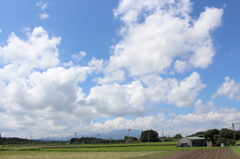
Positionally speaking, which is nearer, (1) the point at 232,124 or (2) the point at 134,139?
(1) the point at 232,124

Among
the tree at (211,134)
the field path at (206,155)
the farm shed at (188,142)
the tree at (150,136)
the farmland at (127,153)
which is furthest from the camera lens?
the tree at (150,136)

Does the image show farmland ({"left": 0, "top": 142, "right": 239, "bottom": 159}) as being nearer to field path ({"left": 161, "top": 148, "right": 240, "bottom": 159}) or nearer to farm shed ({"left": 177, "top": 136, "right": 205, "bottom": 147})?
field path ({"left": 161, "top": 148, "right": 240, "bottom": 159})

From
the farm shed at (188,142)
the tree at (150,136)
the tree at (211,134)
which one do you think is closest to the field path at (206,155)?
the farm shed at (188,142)

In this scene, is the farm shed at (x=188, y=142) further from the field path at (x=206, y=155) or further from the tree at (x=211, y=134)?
the field path at (x=206, y=155)

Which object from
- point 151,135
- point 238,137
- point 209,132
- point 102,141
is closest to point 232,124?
point 209,132

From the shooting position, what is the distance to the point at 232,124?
87.4 m

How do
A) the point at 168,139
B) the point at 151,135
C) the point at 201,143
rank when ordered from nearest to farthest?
the point at 201,143 < the point at 151,135 < the point at 168,139

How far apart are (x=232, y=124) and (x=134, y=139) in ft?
392

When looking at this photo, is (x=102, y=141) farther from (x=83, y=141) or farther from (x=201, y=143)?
(x=201, y=143)

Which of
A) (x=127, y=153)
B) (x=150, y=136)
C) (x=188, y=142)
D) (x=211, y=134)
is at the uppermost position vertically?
(x=211, y=134)

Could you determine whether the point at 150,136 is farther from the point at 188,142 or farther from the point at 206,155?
the point at 206,155

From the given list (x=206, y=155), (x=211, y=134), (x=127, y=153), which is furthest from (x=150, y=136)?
(x=206, y=155)

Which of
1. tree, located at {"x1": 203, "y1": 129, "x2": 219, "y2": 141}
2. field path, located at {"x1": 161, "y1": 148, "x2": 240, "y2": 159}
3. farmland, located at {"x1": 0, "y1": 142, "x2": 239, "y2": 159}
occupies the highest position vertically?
tree, located at {"x1": 203, "y1": 129, "x2": 219, "y2": 141}

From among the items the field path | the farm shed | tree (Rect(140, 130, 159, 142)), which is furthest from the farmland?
tree (Rect(140, 130, 159, 142))
